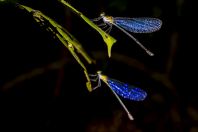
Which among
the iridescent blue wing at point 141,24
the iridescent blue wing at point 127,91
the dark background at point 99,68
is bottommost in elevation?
the dark background at point 99,68

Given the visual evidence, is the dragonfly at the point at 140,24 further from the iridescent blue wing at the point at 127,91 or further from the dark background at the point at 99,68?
the dark background at the point at 99,68

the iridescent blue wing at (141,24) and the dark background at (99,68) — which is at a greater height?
the iridescent blue wing at (141,24)

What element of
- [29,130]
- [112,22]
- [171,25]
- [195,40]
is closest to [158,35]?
[171,25]

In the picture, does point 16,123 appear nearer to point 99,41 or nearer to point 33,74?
point 33,74

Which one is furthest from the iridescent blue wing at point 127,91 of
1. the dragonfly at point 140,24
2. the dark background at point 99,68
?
the dark background at point 99,68

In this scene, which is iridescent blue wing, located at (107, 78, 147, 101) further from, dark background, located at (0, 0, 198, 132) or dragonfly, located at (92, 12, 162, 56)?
dark background, located at (0, 0, 198, 132)

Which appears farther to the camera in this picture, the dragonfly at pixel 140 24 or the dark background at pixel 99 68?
the dark background at pixel 99 68
